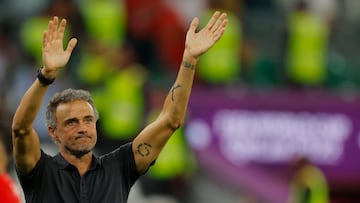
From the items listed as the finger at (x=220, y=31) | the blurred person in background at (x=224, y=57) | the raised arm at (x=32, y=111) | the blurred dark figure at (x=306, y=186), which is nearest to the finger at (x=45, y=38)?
the raised arm at (x=32, y=111)

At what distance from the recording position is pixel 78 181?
7.59 m

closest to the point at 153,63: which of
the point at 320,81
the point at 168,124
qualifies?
the point at 320,81

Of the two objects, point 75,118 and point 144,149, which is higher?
point 75,118

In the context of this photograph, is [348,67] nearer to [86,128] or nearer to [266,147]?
[266,147]

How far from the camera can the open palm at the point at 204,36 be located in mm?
7900

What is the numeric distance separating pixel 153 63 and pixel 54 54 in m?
9.36

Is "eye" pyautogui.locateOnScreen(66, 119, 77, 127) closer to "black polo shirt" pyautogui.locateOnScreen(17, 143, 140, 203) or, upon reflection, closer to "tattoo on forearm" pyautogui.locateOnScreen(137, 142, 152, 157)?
"black polo shirt" pyautogui.locateOnScreen(17, 143, 140, 203)

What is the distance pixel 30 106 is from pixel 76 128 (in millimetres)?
286

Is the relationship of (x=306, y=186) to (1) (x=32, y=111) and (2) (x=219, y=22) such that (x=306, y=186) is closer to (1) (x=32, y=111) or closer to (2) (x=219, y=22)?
(2) (x=219, y=22)

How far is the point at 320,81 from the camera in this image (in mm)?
17906

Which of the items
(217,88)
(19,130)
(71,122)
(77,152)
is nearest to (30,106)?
(19,130)

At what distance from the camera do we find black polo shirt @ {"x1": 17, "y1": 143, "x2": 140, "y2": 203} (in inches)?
295

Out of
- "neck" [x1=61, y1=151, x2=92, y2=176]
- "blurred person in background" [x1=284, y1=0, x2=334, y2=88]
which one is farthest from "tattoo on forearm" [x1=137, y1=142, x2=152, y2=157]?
"blurred person in background" [x1=284, y1=0, x2=334, y2=88]

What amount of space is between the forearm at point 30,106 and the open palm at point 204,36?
99 cm
